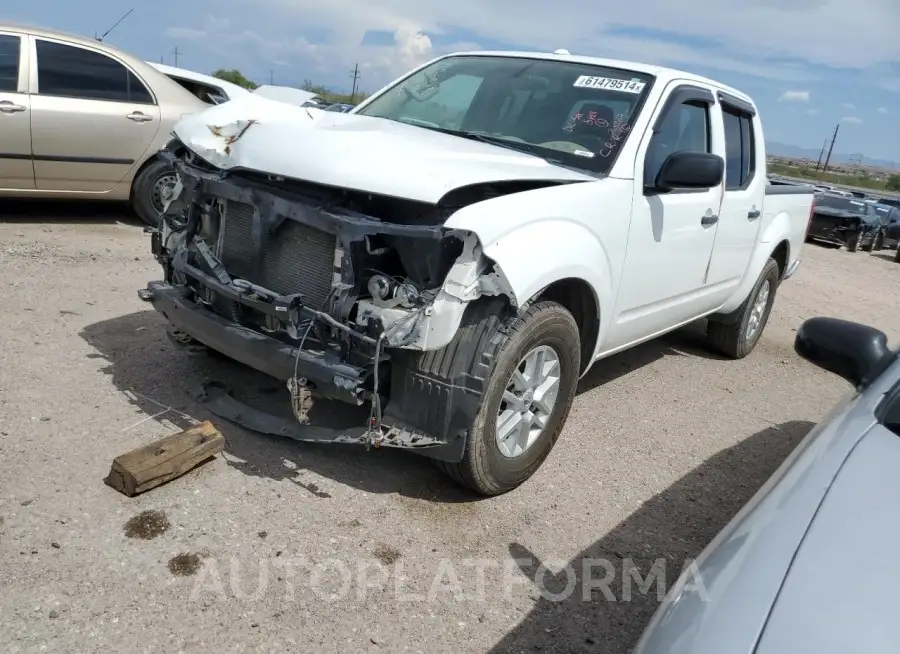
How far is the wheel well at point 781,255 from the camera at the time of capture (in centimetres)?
634

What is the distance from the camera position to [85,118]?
22.5 ft

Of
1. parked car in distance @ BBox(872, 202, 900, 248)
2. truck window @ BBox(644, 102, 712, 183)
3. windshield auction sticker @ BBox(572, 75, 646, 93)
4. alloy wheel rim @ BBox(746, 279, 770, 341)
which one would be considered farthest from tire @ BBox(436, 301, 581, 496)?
parked car in distance @ BBox(872, 202, 900, 248)

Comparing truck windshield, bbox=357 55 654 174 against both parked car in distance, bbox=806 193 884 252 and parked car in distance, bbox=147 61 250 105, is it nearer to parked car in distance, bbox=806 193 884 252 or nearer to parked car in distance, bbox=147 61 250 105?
parked car in distance, bbox=147 61 250 105

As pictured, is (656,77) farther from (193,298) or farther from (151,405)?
(151,405)

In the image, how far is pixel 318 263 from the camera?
3180 millimetres

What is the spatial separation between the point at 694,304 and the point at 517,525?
228 centimetres

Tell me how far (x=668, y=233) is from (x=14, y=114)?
5656 mm

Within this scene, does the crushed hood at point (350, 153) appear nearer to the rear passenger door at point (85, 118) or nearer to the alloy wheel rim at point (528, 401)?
the alloy wheel rim at point (528, 401)

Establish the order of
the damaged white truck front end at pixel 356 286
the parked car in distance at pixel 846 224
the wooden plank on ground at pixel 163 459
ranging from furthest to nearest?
the parked car in distance at pixel 846 224 < the wooden plank on ground at pixel 163 459 < the damaged white truck front end at pixel 356 286

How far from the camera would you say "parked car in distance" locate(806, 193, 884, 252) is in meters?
18.4

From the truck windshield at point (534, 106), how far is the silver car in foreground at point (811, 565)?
6.61ft

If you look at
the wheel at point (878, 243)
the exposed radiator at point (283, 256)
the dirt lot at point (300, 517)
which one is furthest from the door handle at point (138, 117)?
the wheel at point (878, 243)

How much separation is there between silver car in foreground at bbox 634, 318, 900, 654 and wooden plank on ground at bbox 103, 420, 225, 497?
2120mm

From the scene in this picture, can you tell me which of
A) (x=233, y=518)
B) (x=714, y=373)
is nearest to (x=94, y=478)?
(x=233, y=518)
